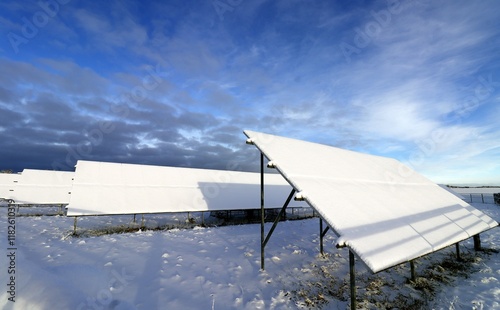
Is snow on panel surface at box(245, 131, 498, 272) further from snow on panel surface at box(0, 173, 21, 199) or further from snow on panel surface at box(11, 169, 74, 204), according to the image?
snow on panel surface at box(0, 173, 21, 199)

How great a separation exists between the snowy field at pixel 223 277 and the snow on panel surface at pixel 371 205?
1.78m

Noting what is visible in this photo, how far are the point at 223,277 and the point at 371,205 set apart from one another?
A: 5.39 metres

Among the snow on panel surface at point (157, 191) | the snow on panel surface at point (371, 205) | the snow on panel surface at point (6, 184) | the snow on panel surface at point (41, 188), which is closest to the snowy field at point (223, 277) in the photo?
the snow on panel surface at point (371, 205)

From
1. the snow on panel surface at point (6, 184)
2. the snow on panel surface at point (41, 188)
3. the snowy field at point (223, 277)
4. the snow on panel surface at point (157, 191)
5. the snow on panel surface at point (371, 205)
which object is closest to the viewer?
the snow on panel surface at point (371, 205)

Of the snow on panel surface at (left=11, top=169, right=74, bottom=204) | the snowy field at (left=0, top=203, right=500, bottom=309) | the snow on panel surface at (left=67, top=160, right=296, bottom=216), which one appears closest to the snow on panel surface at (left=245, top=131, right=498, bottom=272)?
the snowy field at (left=0, top=203, right=500, bottom=309)

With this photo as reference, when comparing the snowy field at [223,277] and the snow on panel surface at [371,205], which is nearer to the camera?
the snow on panel surface at [371,205]

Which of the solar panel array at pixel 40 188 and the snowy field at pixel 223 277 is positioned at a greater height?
the solar panel array at pixel 40 188

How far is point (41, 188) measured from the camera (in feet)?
96.2

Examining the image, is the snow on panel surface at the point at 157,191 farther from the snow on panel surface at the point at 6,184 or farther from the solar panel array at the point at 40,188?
the snow on panel surface at the point at 6,184

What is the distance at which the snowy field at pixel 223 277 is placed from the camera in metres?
6.17

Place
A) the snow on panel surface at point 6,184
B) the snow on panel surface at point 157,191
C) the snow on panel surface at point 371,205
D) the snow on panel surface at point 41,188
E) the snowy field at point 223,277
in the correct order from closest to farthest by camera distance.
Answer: the snow on panel surface at point 371,205
the snowy field at point 223,277
the snow on panel surface at point 157,191
the snow on panel surface at point 41,188
the snow on panel surface at point 6,184

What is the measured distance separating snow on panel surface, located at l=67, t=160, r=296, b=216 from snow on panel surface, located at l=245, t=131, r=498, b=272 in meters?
13.2

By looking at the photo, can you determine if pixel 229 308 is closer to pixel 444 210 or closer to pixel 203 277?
pixel 203 277

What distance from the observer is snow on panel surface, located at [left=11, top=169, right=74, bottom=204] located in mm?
27641
